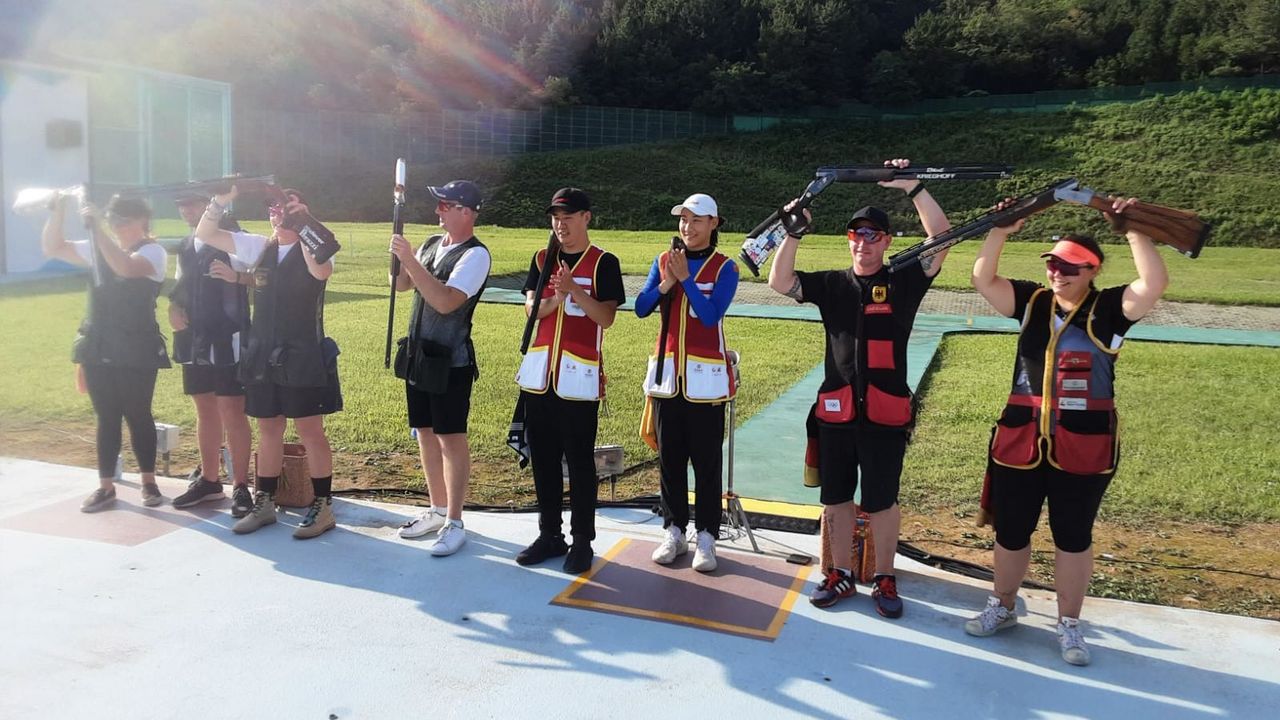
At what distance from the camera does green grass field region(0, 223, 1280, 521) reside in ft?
22.0

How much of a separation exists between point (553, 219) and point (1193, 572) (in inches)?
151

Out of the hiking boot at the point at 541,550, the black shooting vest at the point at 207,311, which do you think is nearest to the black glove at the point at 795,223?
the hiking boot at the point at 541,550

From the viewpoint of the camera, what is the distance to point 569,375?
15.4 feet

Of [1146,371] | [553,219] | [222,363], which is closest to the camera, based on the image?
[553,219]

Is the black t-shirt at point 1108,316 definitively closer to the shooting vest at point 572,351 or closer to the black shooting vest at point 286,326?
the shooting vest at point 572,351

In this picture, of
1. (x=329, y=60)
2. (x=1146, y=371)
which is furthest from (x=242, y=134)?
(x=1146, y=371)

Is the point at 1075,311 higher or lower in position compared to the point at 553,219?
lower

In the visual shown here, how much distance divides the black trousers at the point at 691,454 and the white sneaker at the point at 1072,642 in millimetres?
1639

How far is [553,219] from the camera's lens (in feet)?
15.3

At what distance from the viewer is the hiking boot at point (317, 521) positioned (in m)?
5.12

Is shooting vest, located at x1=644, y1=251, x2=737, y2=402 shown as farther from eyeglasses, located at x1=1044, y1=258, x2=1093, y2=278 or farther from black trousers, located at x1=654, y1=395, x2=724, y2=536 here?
eyeglasses, located at x1=1044, y1=258, x2=1093, y2=278

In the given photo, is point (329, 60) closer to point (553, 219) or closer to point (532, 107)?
point (532, 107)

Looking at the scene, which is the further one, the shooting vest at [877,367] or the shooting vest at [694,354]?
the shooting vest at [694,354]

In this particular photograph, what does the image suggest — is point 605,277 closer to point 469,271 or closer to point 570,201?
point 570,201
